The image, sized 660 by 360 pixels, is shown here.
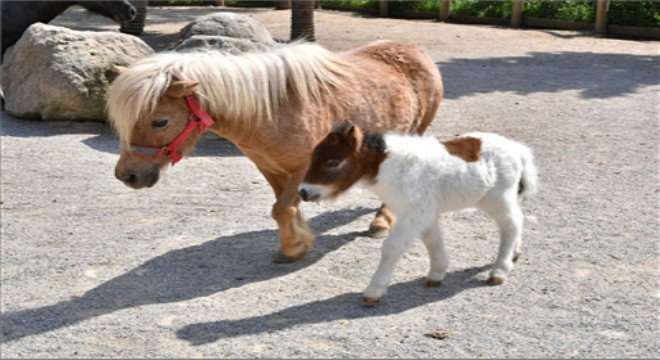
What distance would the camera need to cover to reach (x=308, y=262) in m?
5.01

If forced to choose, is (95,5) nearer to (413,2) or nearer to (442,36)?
(442,36)

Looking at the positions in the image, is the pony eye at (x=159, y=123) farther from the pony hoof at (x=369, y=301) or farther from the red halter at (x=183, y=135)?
the pony hoof at (x=369, y=301)

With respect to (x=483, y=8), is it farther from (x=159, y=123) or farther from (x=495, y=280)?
(x=159, y=123)

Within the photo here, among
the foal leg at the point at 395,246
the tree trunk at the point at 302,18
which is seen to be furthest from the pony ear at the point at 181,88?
the tree trunk at the point at 302,18

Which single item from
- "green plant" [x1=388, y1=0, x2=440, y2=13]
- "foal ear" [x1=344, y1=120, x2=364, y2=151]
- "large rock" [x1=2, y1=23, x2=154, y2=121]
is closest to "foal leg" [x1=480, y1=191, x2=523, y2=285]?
"foal ear" [x1=344, y1=120, x2=364, y2=151]

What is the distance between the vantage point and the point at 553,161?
23.6 ft

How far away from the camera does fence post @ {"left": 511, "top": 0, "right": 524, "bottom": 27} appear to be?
1634 cm

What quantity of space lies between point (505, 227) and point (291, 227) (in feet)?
4.34

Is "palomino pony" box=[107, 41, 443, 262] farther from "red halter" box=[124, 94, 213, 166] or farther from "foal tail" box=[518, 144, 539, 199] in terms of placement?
"foal tail" box=[518, 144, 539, 199]

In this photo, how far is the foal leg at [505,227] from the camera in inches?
172

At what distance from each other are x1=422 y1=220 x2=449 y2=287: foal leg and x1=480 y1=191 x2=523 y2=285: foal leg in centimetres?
29

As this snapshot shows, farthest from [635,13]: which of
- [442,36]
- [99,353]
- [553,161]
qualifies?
[99,353]

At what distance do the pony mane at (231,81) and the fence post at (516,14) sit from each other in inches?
487

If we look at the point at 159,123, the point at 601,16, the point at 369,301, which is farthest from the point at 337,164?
the point at 601,16
